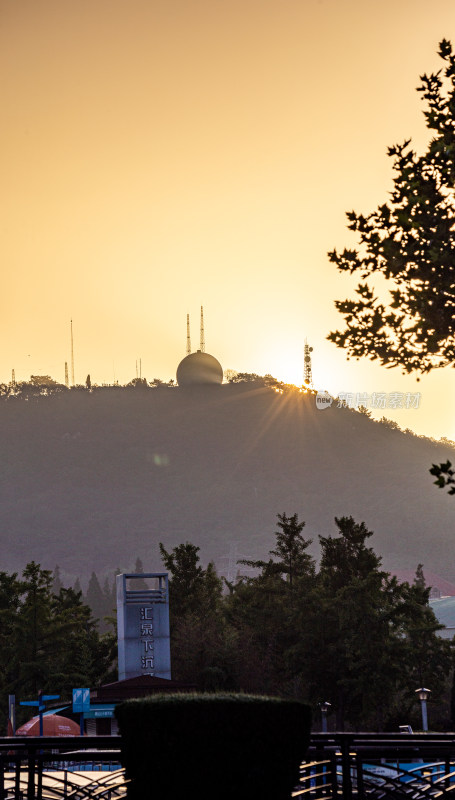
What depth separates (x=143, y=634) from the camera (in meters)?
62.2

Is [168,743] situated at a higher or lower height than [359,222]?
lower

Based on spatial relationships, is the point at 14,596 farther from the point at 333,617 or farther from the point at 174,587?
the point at 333,617

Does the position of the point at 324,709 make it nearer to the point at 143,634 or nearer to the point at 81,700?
the point at 143,634

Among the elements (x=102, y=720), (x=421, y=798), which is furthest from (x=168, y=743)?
(x=102, y=720)

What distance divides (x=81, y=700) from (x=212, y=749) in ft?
146

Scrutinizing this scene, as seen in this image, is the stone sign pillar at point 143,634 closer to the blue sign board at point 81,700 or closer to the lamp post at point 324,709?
the lamp post at point 324,709

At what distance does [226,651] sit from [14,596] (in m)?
16.4

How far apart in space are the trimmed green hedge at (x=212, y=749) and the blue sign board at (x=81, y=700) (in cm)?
4353

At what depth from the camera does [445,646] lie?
66.9m

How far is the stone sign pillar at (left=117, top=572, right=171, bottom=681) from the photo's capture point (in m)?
61.5

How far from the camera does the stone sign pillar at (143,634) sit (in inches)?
2422

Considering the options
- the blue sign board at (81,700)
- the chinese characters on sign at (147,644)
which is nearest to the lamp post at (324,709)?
the chinese characters on sign at (147,644)

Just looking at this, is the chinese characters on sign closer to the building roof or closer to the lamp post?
the building roof

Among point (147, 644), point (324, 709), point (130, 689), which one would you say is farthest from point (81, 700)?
point (324, 709)
